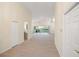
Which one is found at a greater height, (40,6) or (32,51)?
(40,6)

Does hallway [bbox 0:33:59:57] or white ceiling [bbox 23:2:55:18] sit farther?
white ceiling [bbox 23:2:55:18]

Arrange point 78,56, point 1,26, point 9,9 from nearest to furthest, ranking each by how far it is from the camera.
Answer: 1. point 78,56
2. point 1,26
3. point 9,9

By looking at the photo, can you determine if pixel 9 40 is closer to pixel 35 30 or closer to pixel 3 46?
pixel 3 46

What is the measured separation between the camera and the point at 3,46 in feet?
13.5

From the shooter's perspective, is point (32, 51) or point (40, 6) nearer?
point (32, 51)

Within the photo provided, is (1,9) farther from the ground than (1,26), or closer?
farther from the ground

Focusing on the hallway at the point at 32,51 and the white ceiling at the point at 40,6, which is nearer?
the hallway at the point at 32,51

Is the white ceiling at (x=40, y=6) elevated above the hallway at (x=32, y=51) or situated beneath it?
elevated above

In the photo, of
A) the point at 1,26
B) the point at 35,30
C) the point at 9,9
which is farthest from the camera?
the point at 35,30

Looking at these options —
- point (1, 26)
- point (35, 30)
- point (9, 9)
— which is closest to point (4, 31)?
point (1, 26)

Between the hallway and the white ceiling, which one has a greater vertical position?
the white ceiling

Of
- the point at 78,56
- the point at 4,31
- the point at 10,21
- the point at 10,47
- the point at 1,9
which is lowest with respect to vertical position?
the point at 10,47

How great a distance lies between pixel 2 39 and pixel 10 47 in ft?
1.96

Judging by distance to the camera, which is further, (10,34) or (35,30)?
(35,30)
